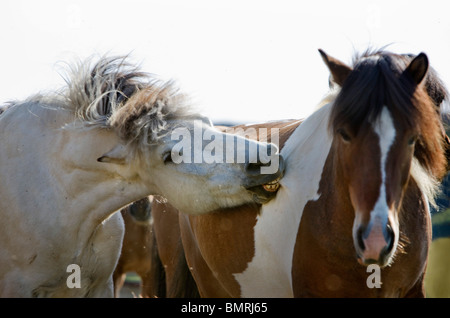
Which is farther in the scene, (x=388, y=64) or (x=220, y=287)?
(x=220, y=287)

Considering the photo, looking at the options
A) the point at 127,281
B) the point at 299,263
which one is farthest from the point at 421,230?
the point at 127,281

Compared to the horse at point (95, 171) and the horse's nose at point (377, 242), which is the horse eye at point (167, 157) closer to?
the horse at point (95, 171)

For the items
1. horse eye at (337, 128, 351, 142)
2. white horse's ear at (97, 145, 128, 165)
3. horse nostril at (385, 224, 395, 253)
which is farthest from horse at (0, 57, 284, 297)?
horse nostril at (385, 224, 395, 253)

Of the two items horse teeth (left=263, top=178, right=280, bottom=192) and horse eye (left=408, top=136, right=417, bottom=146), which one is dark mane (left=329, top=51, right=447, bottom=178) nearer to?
horse eye (left=408, top=136, right=417, bottom=146)

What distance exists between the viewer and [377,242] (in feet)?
8.54

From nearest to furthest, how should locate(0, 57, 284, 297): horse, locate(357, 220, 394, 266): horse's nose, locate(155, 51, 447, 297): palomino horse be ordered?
1. locate(357, 220, 394, 266): horse's nose
2. locate(155, 51, 447, 297): palomino horse
3. locate(0, 57, 284, 297): horse

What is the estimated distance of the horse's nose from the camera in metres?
2.61

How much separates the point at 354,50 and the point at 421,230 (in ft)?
3.94

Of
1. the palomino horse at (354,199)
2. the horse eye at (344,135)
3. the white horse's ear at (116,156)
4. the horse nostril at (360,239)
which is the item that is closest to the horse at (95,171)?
the white horse's ear at (116,156)

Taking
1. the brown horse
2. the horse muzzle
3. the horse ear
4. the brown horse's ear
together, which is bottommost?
the brown horse

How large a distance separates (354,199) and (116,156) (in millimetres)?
1667

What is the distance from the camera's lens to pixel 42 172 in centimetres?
382

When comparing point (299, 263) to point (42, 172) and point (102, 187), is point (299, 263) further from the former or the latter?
point (42, 172)
